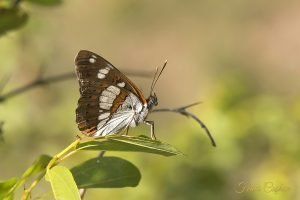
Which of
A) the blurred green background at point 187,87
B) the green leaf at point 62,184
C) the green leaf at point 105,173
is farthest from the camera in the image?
the blurred green background at point 187,87

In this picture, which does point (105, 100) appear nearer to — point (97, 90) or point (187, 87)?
point (97, 90)

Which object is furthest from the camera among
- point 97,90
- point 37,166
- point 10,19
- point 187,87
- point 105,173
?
point 187,87

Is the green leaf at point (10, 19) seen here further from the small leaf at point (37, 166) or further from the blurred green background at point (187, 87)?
the small leaf at point (37, 166)

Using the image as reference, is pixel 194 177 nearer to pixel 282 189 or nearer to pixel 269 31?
pixel 282 189

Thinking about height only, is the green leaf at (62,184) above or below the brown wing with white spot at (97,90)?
above

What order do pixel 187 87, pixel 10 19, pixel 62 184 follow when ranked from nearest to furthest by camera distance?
pixel 62 184, pixel 10 19, pixel 187 87

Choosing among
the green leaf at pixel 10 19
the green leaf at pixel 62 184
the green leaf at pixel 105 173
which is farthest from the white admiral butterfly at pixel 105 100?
the green leaf at pixel 62 184

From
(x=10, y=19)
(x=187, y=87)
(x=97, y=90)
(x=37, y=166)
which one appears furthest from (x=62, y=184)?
(x=187, y=87)
